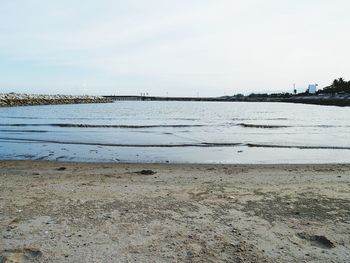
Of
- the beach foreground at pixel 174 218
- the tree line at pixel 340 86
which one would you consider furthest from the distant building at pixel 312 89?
the beach foreground at pixel 174 218

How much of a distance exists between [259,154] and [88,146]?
26.3 feet

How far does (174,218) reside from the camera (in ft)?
18.3

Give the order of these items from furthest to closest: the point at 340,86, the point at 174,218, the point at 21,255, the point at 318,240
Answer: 1. the point at 340,86
2. the point at 174,218
3. the point at 318,240
4. the point at 21,255

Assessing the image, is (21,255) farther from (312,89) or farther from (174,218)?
(312,89)

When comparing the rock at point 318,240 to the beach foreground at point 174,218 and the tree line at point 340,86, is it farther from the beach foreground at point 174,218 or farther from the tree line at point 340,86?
the tree line at point 340,86

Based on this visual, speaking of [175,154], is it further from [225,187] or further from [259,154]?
[225,187]

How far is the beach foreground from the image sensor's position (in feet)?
14.3

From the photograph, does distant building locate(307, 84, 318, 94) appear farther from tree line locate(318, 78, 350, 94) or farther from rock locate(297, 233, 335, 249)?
rock locate(297, 233, 335, 249)

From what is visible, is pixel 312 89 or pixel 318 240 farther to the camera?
pixel 312 89

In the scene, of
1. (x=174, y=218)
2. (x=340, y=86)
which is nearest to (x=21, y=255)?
(x=174, y=218)

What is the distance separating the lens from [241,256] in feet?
14.0

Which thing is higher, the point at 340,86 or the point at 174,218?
the point at 340,86

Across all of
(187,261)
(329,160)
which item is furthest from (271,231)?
(329,160)

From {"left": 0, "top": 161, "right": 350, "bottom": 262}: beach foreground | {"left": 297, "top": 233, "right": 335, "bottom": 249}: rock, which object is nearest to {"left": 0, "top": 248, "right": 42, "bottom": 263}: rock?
{"left": 0, "top": 161, "right": 350, "bottom": 262}: beach foreground
